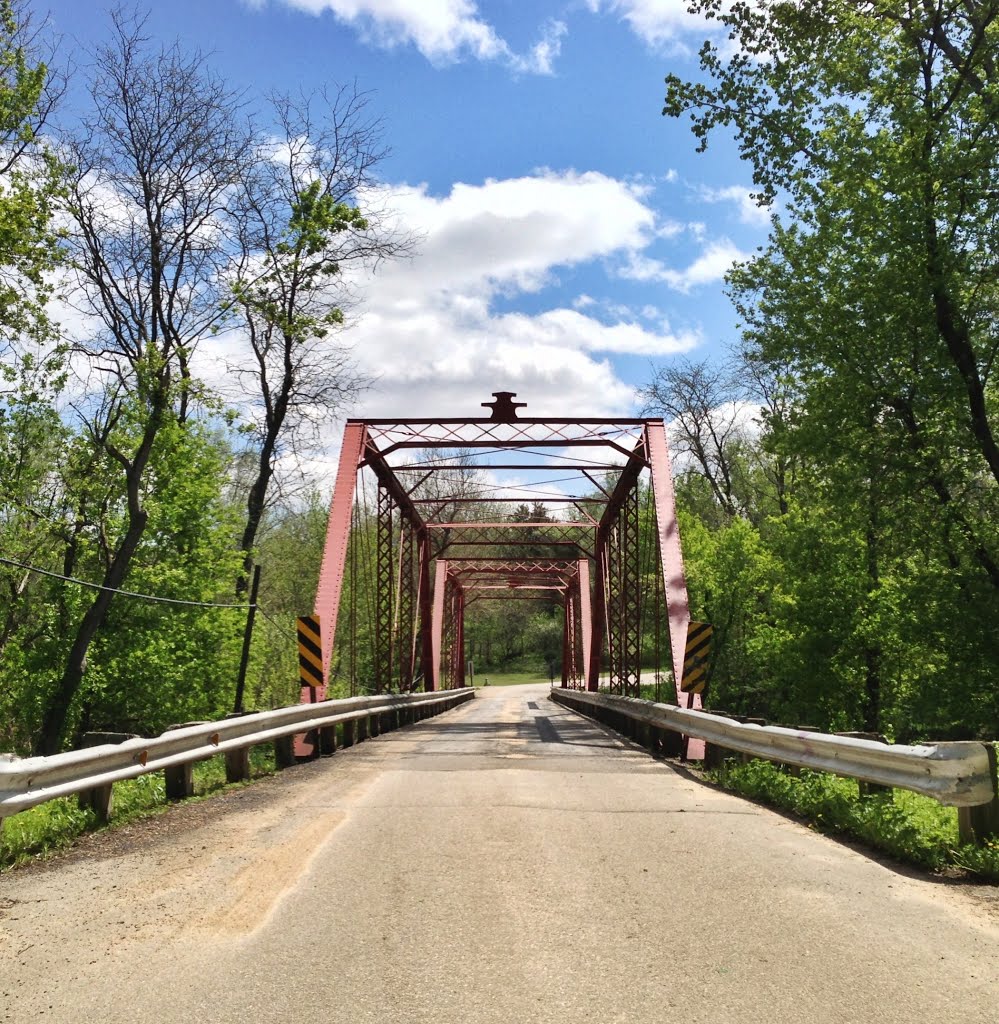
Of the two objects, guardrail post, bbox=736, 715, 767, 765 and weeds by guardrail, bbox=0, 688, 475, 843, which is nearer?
weeds by guardrail, bbox=0, 688, 475, 843

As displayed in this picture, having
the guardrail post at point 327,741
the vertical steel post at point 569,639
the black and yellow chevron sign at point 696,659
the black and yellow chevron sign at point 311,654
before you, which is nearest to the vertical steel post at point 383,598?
the black and yellow chevron sign at point 311,654

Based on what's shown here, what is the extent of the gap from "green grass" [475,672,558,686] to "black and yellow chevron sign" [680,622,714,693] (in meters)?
72.7

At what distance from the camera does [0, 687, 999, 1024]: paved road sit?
9.70 feet

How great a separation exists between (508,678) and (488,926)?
89.4 metres

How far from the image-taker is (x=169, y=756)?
6.70 m

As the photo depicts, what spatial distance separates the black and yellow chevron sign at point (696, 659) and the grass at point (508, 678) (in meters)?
72.7

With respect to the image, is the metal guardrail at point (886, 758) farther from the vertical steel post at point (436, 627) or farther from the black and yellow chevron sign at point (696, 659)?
the vertical steel post at point (436, 627)

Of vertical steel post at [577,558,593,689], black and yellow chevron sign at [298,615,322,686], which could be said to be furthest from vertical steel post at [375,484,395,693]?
vertical steel post at [577,558,593,689]

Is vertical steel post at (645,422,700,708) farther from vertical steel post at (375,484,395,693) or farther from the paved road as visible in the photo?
the paved road

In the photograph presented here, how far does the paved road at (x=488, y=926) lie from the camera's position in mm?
2955

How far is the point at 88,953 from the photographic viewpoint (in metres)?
3.50

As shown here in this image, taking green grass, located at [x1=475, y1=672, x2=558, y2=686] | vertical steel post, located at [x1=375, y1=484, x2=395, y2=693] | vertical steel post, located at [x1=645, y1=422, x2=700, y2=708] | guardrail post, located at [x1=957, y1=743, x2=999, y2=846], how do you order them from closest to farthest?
guardrail post, located at [x1=957, y1=743, x2=999, y2=846] < vertical steel post, located at [x1=645, y1=422, x2=700, y2=708] < vertical steel post, located at [x1=375, y1=484, x2=395, y2=693] < green grass, located at [x1=475, y1=672, x2=558, y2=686]

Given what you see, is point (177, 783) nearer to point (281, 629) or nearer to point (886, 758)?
point (886, 758)

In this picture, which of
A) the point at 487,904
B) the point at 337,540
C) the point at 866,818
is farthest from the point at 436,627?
the point at 487,904
